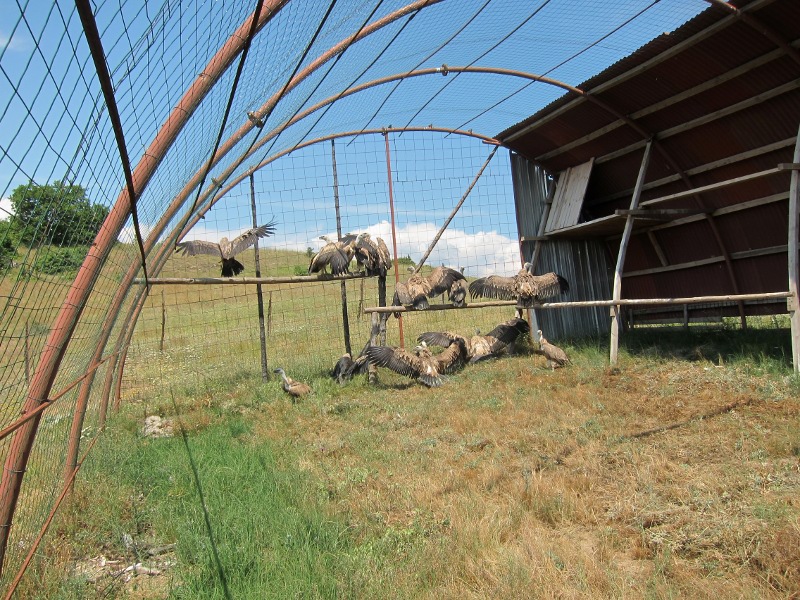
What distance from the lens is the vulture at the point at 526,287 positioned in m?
9.77

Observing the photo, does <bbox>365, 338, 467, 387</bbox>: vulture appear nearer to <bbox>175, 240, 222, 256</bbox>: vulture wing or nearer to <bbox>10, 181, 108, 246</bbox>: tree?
<bbox>175, 240, 222, 256</bbox>: vulture wing

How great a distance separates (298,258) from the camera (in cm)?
1046

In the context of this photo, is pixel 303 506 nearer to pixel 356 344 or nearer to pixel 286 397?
pixel 286 397

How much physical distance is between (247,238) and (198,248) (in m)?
0.76

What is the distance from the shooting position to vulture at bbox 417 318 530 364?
998 cm

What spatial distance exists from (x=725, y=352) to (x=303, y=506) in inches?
258

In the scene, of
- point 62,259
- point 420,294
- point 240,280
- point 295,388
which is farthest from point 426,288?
point 62,259

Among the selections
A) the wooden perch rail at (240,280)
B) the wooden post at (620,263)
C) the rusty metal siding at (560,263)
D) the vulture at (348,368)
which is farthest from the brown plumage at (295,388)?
the rusty metal siding at (560,263)

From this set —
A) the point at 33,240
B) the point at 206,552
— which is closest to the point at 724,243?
the point at 206,552

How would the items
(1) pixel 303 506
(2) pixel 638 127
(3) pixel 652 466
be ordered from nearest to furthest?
(1) pixel 303 506, (3) pixel 652 466, (2) pixel 638 127

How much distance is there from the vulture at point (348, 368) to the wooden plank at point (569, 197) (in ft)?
13.8

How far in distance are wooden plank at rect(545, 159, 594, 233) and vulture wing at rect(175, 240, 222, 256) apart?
18.9 ft

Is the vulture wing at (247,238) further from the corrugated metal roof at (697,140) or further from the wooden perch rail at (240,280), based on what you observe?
the corrugated metal roof at (697,140)

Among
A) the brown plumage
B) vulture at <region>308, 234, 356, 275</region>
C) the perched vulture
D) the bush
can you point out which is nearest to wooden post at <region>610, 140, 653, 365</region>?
the perched vulture
